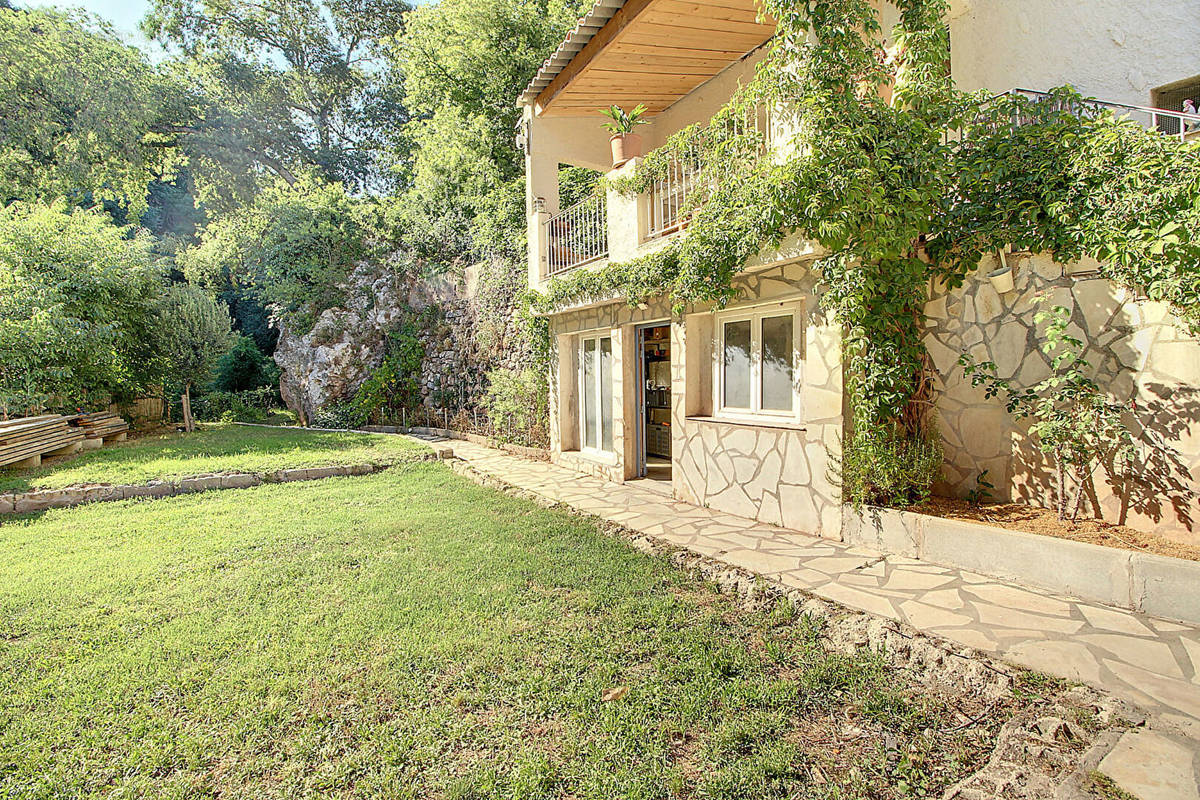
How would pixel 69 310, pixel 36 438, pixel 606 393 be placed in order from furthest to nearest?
pixel 69 310, pixel 36 438, pixel 606 393

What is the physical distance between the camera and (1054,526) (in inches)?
185

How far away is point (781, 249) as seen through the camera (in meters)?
5.74

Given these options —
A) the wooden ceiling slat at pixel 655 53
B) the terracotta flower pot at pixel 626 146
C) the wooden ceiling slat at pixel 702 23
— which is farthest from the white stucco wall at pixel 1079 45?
the terracotta flower pot at pixel 626 146

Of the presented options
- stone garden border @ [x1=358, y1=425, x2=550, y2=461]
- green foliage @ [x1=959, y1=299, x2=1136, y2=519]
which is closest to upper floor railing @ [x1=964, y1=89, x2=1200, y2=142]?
green foliage @ [x1=959, y1=299, x2=1136, y2=519]

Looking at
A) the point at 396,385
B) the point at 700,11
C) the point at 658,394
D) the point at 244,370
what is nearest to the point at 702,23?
the point at 700,11

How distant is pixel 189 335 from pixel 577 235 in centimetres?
1346

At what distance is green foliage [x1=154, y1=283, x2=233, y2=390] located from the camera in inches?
619

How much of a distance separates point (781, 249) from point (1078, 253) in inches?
93.5

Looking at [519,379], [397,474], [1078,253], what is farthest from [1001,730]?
[519,379]

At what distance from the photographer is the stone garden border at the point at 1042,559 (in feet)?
12.2

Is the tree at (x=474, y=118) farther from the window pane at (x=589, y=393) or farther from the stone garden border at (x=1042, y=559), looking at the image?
the stone garden border at (x=1042, y=559)

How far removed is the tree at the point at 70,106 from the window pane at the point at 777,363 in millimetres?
26420

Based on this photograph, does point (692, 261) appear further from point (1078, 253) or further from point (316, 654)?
point (316, 654)

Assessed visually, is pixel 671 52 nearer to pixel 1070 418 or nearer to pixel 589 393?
pixel 589 393
